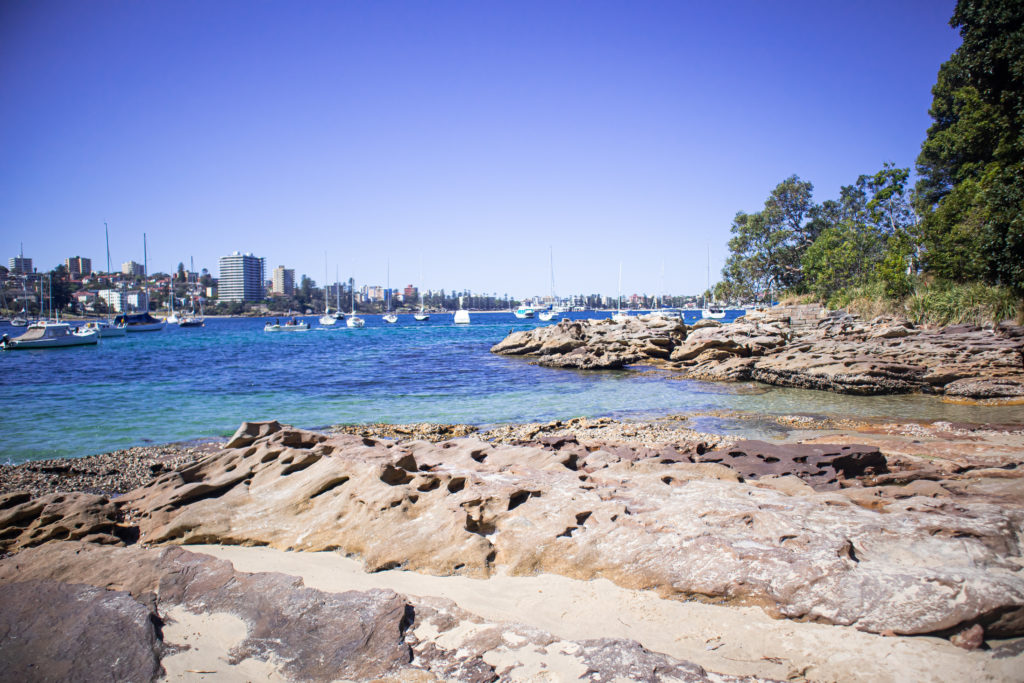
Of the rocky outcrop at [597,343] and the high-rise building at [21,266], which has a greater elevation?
the high-rise building at [21,266]

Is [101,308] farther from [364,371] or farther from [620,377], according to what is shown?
[620,377]

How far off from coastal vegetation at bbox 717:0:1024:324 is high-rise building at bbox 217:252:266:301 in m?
175

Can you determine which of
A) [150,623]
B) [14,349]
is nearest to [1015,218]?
[150,623]

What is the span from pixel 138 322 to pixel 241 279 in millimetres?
119399

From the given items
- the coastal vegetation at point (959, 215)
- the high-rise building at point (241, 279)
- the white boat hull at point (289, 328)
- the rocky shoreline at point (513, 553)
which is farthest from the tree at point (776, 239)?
the high-rise building at point (241, 279)

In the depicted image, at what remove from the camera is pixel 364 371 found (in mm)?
25844

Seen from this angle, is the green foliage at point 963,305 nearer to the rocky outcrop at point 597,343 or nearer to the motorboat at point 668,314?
the rocky outcrop at point 597,343

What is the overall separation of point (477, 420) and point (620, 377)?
35.5ft

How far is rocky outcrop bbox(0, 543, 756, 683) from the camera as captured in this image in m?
2.97

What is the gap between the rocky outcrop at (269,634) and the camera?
9.73 feet

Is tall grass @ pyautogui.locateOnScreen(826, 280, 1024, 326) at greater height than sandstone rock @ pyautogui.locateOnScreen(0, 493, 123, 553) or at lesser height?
greater

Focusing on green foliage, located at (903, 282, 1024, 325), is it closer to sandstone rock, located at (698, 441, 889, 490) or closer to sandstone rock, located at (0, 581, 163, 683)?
sandstone rock, located at (698, 441, 889, 490)

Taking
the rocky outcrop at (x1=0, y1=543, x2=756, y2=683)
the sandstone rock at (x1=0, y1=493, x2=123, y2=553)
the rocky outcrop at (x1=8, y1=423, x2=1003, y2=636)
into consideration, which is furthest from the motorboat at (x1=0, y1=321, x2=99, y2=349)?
the rocky outcrop at (x1=0, y1=543, x2=756, y2=683)

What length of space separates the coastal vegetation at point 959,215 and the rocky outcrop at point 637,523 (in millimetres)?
17321
